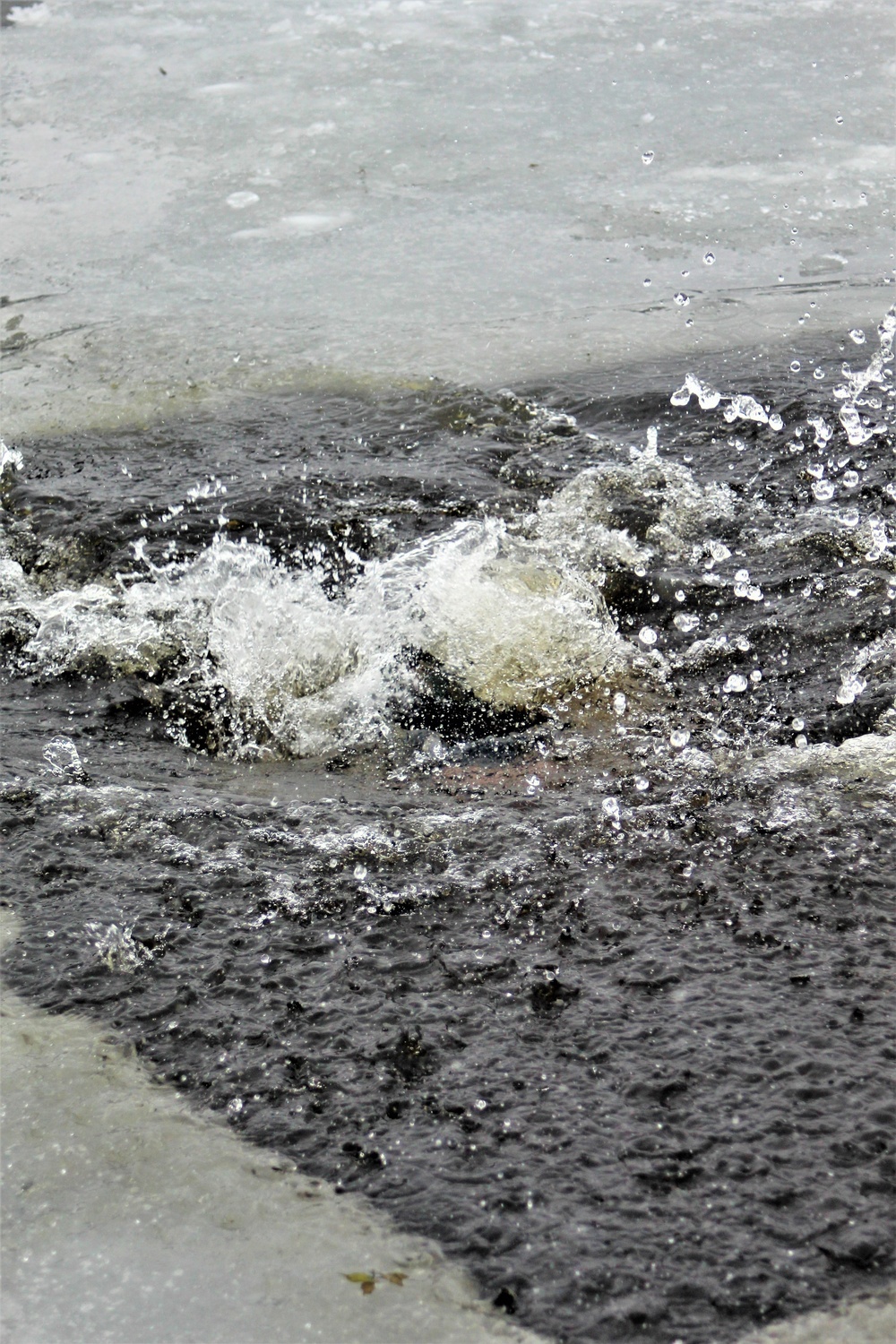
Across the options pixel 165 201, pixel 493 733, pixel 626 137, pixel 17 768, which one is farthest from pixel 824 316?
pixel 17 768

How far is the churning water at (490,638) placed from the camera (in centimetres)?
183

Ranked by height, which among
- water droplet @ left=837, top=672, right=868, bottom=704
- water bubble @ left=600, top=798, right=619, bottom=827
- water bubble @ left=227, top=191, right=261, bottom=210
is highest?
water bubble @ left=227, top=191, right=261, bottom=210

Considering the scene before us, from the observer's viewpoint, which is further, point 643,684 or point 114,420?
point 114,420

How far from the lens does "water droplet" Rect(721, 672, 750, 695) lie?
2971 mm

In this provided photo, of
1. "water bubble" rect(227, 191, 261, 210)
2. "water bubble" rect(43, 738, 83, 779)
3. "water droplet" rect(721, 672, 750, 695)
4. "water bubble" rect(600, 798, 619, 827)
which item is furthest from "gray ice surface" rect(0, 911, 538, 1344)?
"water bubble" rect(227, 191, 261, 210)

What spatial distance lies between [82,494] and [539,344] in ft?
5.52

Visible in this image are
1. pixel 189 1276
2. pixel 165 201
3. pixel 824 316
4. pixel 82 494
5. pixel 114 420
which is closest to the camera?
pixel 189 1276

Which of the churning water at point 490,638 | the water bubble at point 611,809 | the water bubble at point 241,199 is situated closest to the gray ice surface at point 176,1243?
the churning water at point 490,638

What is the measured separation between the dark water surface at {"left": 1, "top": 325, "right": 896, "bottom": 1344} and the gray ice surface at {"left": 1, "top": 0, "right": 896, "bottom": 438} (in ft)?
1.33

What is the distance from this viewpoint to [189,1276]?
5.36 feet

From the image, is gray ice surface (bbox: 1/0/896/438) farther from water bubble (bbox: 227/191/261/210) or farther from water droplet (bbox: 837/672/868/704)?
water droplet (bbox: 837/672/868/704)

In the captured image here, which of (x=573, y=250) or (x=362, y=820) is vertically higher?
(x=573, y=250)

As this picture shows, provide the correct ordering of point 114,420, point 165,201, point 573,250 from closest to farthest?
point 114,420
point 573,250
point 165,201

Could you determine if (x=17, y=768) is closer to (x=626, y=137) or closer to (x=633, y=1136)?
(x=633, y=1136)
